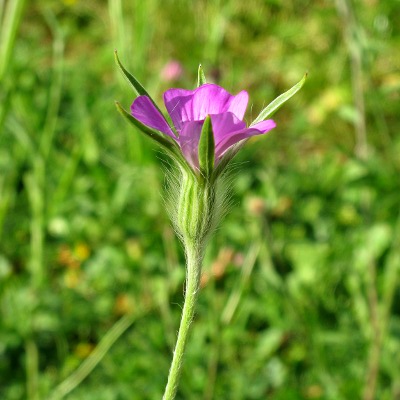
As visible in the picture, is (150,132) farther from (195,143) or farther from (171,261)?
(171,261)

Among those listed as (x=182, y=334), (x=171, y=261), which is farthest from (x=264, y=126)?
(x=171, y=261)

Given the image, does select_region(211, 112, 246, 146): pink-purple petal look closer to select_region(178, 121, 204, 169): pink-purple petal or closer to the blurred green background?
select_region(178, 121, 204, 169): pink-purple petal

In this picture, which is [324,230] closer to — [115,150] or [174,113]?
[115,150]

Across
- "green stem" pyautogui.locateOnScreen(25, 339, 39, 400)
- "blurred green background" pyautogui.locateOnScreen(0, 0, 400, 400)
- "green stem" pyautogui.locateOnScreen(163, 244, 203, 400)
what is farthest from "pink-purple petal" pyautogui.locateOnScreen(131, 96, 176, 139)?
"green stem" pyautogui.locateOnScreen(25, 339, 39, 400)

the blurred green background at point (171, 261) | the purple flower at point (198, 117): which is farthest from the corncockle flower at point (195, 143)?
the blurred green background at point (171, 261)

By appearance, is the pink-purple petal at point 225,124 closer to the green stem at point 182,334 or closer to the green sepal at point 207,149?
the green sepal at point 207,149

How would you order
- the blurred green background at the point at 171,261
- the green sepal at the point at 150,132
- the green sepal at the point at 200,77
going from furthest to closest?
the blurred green background at the point at 171,261 < the green sepal at the point at 200,77 < the green sepal at the point at 150,132

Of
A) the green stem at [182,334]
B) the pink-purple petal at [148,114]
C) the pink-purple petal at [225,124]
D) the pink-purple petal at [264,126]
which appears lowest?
the green stem at [182,334]
